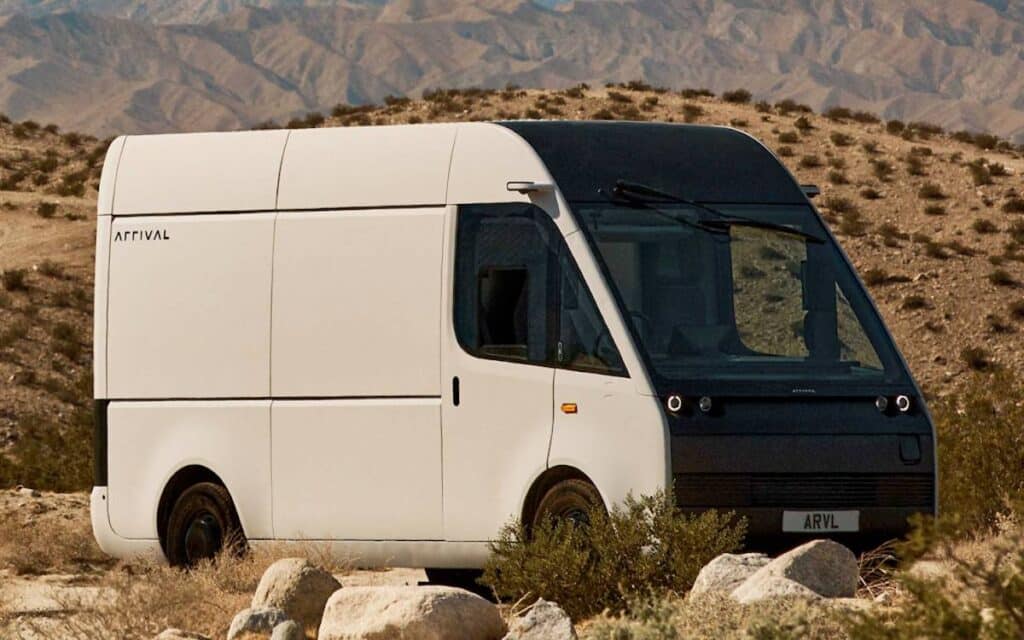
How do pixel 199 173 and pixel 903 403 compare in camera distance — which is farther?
pixel 199 173

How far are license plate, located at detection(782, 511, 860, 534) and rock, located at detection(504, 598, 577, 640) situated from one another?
8.66ft

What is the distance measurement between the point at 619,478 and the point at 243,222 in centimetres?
339

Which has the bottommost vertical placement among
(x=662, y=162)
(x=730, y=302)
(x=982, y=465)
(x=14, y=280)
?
(x=982, y=465)

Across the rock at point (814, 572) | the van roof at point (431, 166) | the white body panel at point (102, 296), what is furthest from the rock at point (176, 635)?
the white body panel at point (102, 296)

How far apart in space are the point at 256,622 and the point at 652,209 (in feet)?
11.9

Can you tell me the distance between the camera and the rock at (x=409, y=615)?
28.5 feet

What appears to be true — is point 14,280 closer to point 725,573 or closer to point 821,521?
point 821,521

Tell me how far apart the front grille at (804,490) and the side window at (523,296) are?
0.87m

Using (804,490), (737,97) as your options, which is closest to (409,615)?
(804,490)

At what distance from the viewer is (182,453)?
12.8 m

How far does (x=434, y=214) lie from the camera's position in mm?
11867

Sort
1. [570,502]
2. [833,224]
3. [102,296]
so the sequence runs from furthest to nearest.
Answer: [833,224]
[102,296]
[570,502]

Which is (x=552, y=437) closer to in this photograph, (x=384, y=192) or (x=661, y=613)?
(x=384, y=192)

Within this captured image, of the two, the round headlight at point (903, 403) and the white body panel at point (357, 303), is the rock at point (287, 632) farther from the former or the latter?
the round headlight at point (903, 403)
